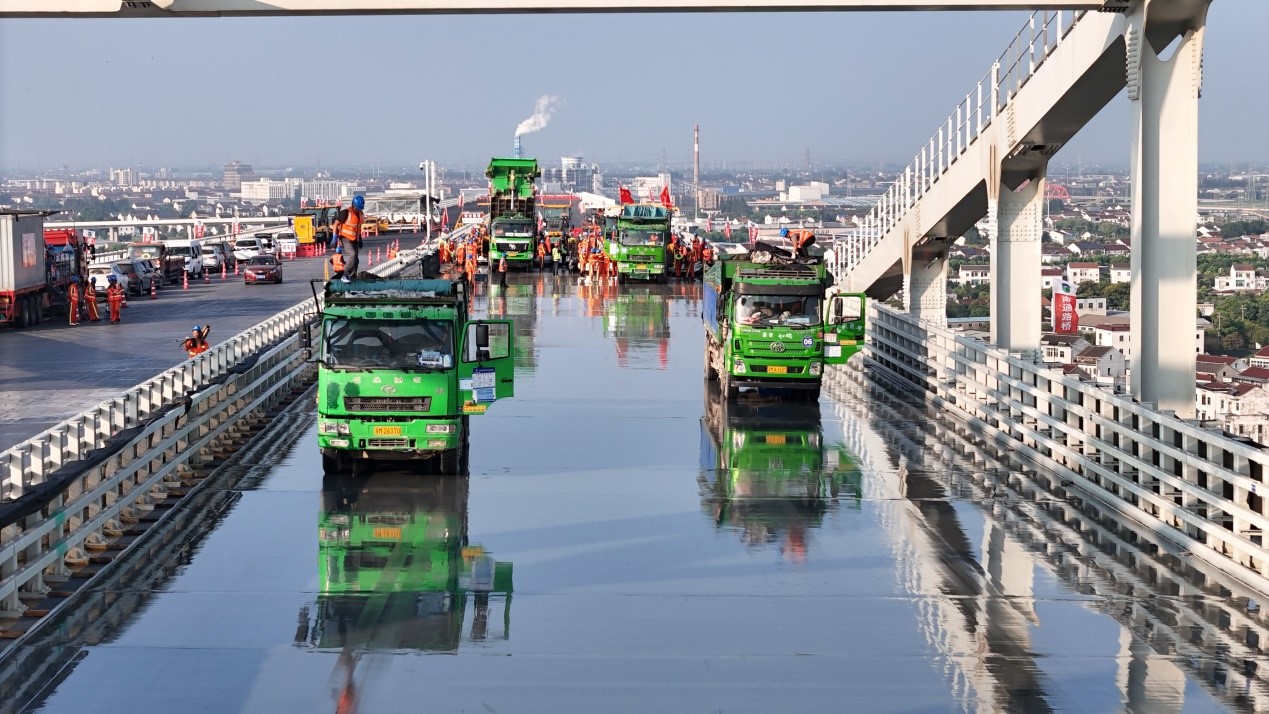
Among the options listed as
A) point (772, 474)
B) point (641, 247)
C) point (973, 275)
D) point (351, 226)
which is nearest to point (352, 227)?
point (351, 226)

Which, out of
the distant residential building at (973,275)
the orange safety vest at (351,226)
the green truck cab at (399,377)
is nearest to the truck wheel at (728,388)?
the orange safety vest at (351,226)

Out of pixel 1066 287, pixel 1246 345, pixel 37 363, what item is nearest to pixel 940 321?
pixel 1066 287

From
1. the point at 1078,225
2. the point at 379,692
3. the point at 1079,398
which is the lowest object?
the point at 379,692

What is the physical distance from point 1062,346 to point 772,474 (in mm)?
12379

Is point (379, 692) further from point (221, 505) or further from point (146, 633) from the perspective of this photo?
point (221, 505)

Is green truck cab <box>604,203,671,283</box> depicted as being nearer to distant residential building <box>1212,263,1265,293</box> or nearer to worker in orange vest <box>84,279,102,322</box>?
worker in orange vest <box>84,279,102,322</box>

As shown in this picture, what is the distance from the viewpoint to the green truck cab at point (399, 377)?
20.4 meters

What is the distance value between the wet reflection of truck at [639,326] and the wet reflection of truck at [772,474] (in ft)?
25.2

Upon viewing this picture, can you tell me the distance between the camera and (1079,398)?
848 inches

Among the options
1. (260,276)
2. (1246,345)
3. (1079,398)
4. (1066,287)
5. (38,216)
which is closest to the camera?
(1079,398)

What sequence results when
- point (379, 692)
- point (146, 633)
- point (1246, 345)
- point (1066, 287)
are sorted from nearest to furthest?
point (379, 692)
point (146, 633)
point (1246, 345)
point (1066, 287)

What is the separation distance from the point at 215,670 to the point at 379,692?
1472 millimetres

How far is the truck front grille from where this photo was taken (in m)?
20.4

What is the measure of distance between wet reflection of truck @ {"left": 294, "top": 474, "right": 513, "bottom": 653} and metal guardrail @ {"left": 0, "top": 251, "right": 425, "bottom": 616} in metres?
2.19
